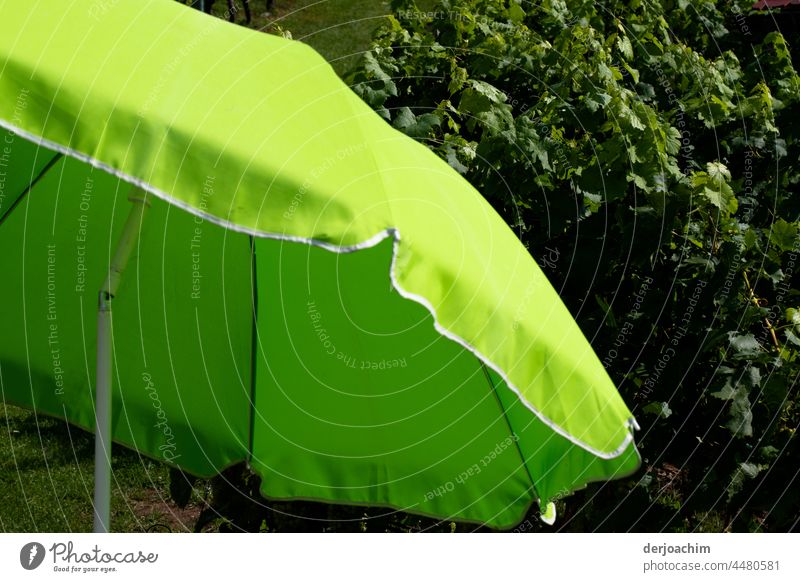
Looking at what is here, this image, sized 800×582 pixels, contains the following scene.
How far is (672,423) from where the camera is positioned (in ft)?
12.4

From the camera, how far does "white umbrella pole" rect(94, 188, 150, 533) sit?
2.67 meters

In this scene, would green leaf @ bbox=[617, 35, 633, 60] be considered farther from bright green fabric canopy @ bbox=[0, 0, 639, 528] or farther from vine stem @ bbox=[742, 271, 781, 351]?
bright green fabric canopy @ bbox=[0, 0, 639, 528]

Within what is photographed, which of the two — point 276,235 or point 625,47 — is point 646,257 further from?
point 276,235

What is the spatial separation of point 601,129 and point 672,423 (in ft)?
3.28

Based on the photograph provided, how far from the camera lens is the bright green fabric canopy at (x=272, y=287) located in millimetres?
1944

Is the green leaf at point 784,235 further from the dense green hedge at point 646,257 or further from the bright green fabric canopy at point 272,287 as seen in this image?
the bright green fabric canopy at point 272,287

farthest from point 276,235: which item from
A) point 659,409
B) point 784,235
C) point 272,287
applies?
point 784,235

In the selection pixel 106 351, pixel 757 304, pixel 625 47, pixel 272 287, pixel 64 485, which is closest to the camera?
pixel 106 351

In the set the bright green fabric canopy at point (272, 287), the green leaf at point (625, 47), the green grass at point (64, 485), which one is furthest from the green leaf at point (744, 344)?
the green grass at point (64, 485)

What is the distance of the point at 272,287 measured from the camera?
10.5 feet

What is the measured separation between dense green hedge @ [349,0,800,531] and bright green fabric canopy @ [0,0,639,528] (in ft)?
Result: 2.19

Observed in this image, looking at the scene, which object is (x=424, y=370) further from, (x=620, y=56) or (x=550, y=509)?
(x=620, y=56)

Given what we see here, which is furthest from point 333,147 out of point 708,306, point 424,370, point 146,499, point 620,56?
point 146,499

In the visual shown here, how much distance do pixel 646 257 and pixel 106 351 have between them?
5.76 feet
